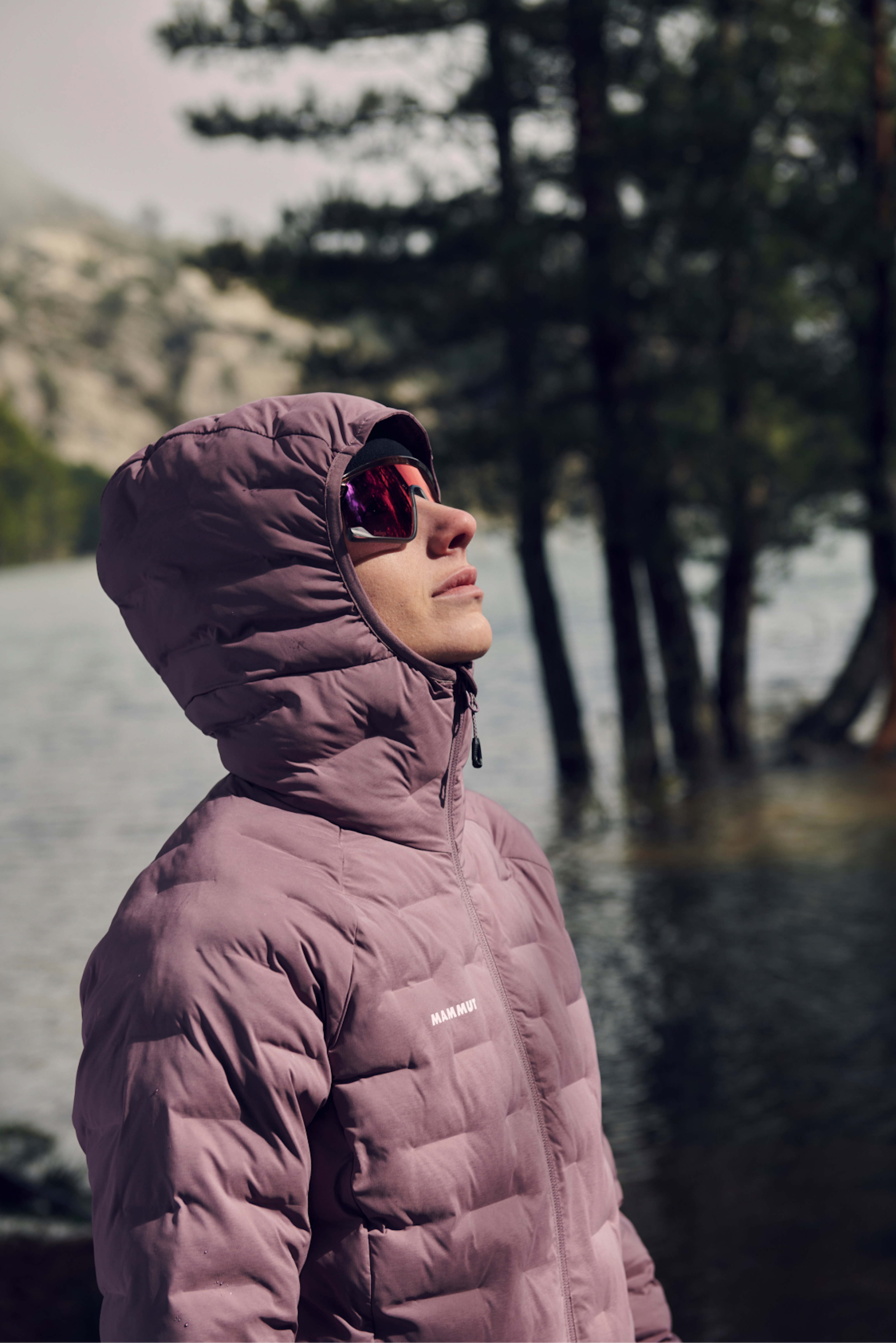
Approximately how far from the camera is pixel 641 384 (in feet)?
34.2

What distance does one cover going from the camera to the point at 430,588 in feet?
4.38

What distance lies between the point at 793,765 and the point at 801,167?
598 cm

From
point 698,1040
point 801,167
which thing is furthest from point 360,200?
point 698,1040

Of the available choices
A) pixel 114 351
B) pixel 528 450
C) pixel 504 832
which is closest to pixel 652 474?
pixel 528 450

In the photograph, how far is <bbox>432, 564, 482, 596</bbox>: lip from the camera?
4.41 feet

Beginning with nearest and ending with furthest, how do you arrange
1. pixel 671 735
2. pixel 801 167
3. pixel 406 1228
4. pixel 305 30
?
1. pixel 406 1228
2. pixel 305 30
3. pixel 801 167
4. pixel 671 735

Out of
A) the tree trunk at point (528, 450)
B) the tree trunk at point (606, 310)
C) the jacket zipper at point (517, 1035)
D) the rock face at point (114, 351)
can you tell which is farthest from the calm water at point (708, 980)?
the rock face at point (114, 351)

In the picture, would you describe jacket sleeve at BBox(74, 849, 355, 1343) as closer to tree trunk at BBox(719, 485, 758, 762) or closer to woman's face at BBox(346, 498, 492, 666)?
woman's face at BBox(346, 498, 492, 666)

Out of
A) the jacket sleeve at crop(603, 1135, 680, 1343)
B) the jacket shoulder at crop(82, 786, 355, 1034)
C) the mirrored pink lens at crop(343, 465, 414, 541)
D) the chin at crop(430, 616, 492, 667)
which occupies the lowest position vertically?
the jacket sleeve at crop(603, 1135, 680, 1343)

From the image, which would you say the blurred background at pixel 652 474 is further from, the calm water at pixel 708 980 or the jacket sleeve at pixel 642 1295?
the jacket sleeve at pixel 642 1295

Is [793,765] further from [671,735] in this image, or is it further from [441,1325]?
[441,1325]

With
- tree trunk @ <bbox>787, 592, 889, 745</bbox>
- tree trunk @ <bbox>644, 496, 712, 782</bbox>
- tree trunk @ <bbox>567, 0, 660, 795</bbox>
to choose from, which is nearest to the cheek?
tree trunk @ <bbox>567, 0, 660, 795</bbox>

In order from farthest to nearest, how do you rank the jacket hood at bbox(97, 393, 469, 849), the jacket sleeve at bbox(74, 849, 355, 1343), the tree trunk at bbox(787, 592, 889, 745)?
the tree trunk at bbox(787, 592, 889, 745), the jacket hood at bbox(97, 393, 469, 849), the jacket sleeve at bbox(74, 849, 355, 1343)

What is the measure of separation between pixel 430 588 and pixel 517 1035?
522 mm
